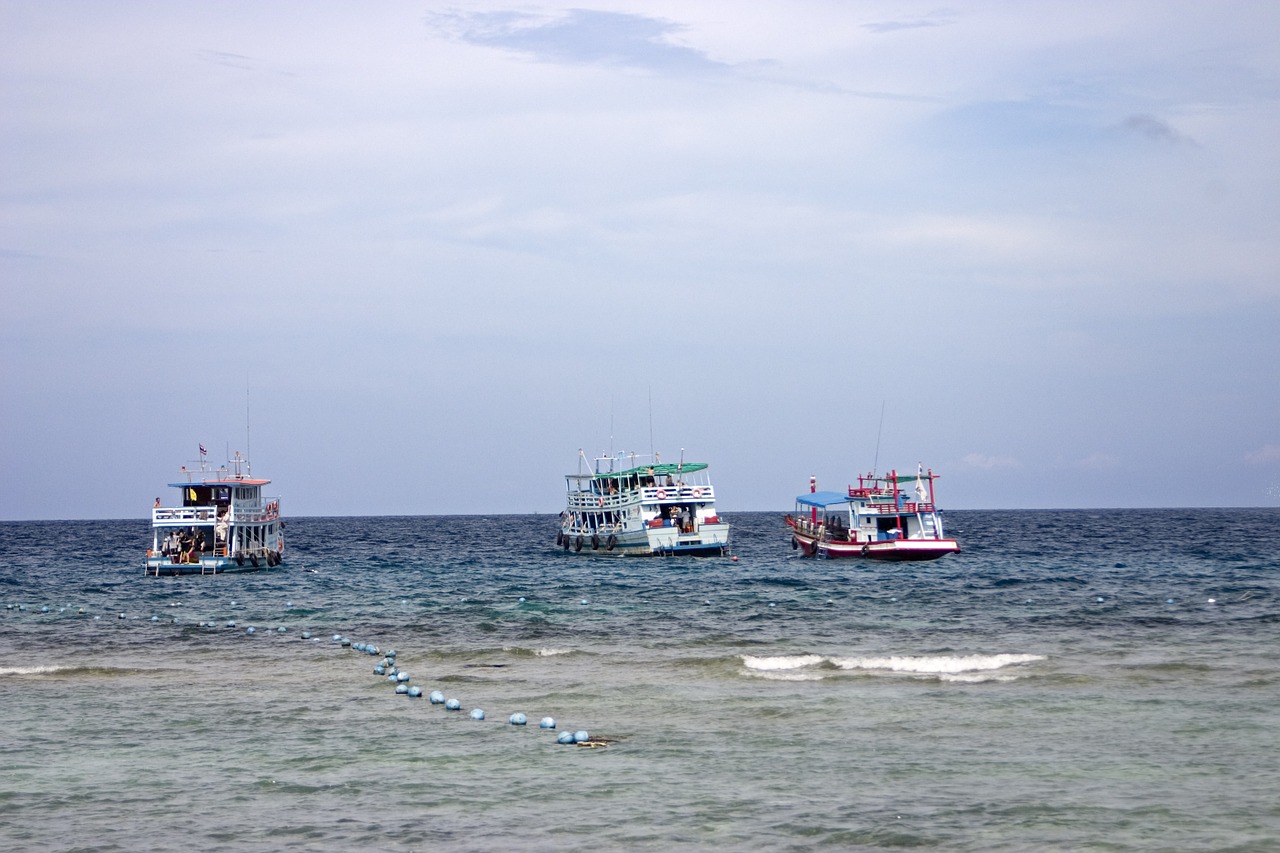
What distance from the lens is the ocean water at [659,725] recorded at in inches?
733

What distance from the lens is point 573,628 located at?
43.3 metres

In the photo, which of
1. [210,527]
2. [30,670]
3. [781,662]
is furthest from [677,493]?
[30,670]

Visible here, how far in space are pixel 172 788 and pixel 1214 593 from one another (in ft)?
155

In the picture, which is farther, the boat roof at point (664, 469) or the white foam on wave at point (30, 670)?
the boat roof at point (664, 469)

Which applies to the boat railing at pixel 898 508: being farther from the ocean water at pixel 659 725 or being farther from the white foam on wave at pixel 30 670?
the white foam on wave at pixel 30 670

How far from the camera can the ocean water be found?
18.6 metres

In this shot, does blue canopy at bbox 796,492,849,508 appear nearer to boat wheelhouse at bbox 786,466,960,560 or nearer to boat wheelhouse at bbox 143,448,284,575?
boat wheelhouse at bbox 786,466,960,560

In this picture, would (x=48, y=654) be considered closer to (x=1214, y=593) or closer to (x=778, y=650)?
(x=778, y=650)

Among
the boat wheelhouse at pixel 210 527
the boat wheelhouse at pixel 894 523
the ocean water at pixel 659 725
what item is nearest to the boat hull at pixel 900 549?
the boat wheelhouse at pixel 894 523

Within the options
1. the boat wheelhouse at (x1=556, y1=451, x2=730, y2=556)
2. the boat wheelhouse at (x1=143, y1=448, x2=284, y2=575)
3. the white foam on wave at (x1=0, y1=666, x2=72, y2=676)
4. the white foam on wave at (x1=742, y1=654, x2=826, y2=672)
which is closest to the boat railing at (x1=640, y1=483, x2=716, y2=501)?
the boat wheelhouse at (x1=556, y1=451, x2=730, y2=556)

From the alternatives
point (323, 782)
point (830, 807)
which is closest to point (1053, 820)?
point (830, 807)

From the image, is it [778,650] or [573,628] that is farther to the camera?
[573,628]

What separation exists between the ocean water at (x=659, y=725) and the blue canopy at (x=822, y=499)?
1241 inches

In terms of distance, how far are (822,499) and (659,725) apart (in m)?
63.0
